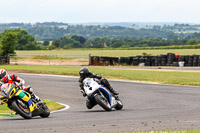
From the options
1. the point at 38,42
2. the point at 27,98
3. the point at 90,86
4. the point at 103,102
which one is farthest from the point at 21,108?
the point at 38,42

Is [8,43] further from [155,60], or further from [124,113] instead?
[124,113]

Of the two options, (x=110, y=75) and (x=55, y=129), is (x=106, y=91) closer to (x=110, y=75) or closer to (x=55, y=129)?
(x=55, y=129)

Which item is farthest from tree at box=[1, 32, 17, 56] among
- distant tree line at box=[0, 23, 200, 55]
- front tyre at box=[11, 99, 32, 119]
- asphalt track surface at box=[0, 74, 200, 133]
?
front tyre at box=[11, 99, 32, 119]

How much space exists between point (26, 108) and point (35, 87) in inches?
552

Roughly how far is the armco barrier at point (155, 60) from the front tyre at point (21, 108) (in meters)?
32.3

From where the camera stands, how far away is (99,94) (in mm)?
14016

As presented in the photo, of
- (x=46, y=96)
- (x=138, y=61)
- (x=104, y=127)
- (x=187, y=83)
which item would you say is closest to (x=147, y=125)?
(x=104, y=127)

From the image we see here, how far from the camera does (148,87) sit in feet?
79.3

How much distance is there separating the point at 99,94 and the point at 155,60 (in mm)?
31148

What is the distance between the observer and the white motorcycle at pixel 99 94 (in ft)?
45.8

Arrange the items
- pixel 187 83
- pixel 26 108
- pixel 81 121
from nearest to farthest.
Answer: pixel 81 121 < pixel 26 108 < pixel 187 83

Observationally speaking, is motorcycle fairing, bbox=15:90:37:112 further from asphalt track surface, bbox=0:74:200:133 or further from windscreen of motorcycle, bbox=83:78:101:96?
windscreen of motorcycle, bbox=83:78:101:96

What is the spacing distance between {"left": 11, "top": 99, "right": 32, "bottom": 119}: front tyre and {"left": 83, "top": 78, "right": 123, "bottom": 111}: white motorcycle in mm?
2397

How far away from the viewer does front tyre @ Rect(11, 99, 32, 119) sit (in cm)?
1194
